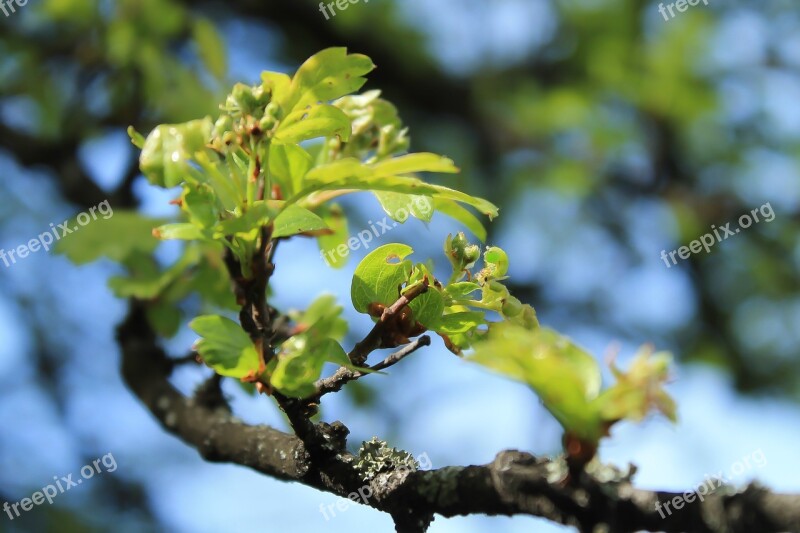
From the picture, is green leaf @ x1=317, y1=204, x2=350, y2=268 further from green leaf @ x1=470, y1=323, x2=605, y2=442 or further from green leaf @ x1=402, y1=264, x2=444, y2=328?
green leaf @ x1=470, y1=323, x2=605, y2=442

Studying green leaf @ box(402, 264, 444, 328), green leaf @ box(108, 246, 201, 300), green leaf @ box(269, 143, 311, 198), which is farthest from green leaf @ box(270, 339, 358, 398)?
green leaf @ box(108, 246, 201, 300)

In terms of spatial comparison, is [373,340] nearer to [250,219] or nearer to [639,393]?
[250,219]

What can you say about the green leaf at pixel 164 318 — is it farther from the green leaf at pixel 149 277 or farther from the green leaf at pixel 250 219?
the green leaf at pixel 250 219

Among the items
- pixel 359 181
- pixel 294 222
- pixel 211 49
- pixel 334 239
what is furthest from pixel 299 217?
pixel 211 49

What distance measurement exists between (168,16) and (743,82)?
8.39 feet

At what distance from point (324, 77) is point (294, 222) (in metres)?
0.18

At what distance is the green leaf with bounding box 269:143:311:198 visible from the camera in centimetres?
103

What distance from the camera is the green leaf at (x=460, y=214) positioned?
3.46 feet

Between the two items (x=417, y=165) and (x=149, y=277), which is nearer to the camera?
(x=417, y=165)

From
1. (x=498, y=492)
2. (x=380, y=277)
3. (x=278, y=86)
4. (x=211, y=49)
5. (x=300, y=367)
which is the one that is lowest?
(x=498, y=492)

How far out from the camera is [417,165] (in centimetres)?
86

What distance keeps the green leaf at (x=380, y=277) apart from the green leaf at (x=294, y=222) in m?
0.08

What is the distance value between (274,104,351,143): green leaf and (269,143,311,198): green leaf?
0.15ft

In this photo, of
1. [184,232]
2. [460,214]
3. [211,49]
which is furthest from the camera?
[211,49]
